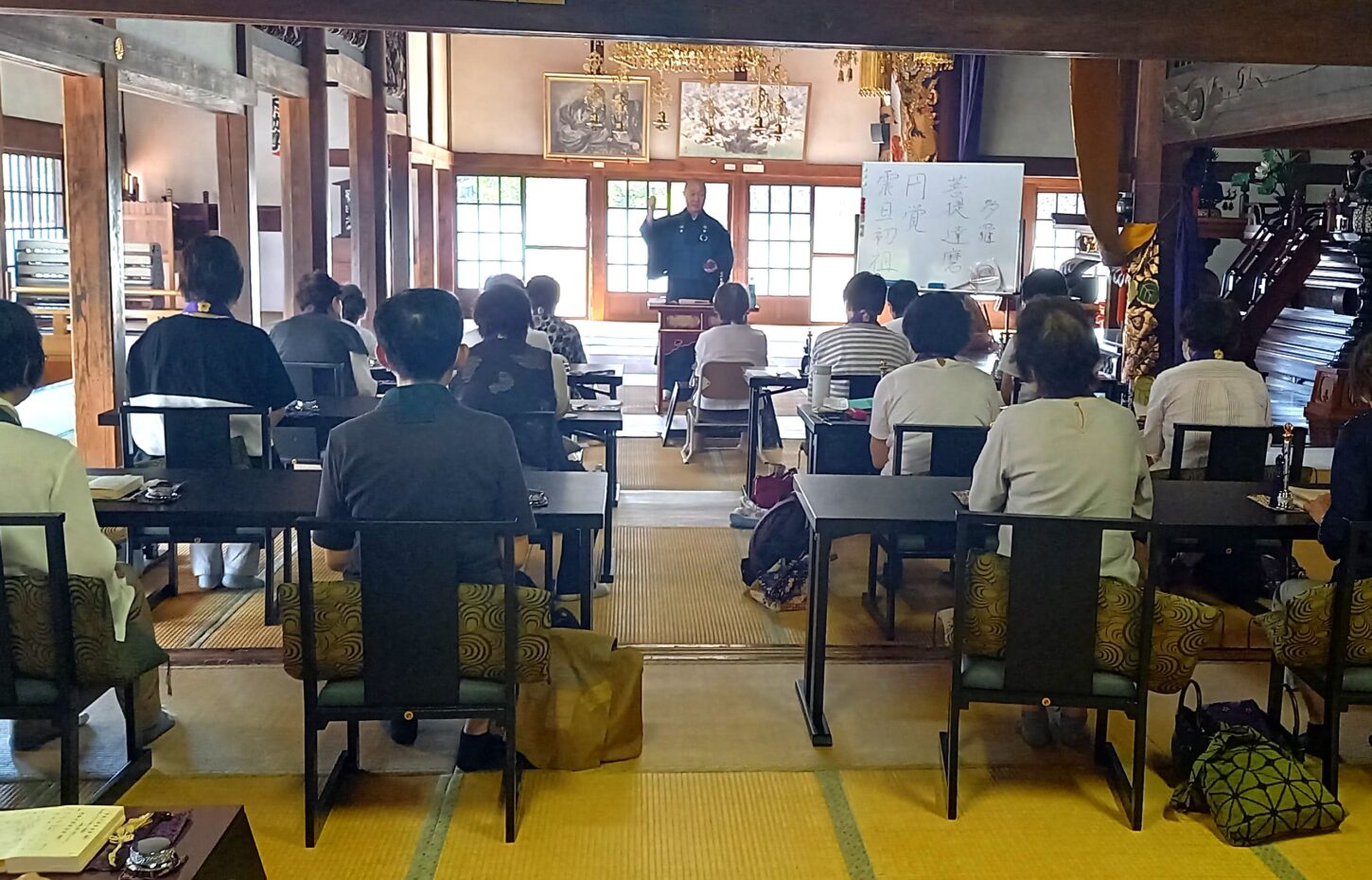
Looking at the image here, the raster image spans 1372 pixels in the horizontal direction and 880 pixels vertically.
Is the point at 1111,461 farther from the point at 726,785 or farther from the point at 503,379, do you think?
the point at 503,379

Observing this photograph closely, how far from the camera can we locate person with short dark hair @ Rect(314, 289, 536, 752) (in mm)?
2396

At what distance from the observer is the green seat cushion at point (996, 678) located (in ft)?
8.07

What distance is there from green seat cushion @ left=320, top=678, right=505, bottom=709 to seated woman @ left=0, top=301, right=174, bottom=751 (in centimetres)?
45

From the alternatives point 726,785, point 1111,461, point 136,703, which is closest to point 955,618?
point 1111,461

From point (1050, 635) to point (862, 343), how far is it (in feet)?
8.74

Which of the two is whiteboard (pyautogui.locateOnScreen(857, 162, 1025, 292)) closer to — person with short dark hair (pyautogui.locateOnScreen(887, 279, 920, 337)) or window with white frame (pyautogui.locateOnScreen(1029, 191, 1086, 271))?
person with short dark hair (pyautogui.locateOnScreen(887, 279, 920, 337))

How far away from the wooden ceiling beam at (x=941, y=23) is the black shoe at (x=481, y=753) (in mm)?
2312

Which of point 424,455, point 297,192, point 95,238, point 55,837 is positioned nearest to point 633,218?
point 297,192

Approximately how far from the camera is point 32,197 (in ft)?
34.5

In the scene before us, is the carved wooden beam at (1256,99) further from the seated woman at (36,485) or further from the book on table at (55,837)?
the book on table at (55,837)

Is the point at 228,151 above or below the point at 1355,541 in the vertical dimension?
above

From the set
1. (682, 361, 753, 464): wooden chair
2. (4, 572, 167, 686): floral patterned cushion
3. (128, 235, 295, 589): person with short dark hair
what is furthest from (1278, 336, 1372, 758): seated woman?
(682, 361, 753, 464): wooden chair

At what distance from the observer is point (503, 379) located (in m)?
4.01

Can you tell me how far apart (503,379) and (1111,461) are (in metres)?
2.13
